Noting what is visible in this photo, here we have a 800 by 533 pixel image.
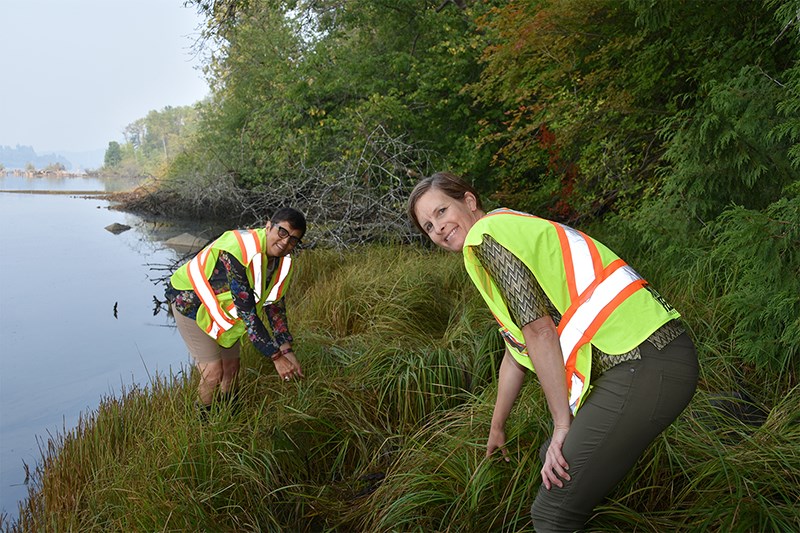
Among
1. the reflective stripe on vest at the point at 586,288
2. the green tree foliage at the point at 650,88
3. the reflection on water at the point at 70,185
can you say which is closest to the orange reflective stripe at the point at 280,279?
the reflective stripe on vest at the point at 586,288

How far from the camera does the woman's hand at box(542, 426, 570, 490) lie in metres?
1.96

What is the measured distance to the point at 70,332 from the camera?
9.76 meters

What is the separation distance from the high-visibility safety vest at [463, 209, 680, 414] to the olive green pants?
2.4 inches

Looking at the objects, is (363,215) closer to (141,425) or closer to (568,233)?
(141,425)

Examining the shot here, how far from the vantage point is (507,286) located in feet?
6.40

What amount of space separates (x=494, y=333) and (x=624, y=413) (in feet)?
9.58

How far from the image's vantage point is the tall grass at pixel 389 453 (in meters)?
2.90

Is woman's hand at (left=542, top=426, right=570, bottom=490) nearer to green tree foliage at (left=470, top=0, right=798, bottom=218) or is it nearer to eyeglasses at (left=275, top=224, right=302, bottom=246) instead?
eyeglasses at (left=275, top=224, right=302, bottom=246)

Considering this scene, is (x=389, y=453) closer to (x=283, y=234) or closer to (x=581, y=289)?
(x=283, y=234)

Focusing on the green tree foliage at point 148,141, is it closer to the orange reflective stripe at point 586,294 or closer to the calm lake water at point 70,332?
the calm lake water at point 70,332

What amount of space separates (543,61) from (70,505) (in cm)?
591

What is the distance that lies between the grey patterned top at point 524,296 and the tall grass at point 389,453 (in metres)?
0.95

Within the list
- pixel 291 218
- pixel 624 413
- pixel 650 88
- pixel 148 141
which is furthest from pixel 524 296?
pixel 148 141

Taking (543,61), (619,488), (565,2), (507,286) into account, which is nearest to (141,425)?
(619,488)
